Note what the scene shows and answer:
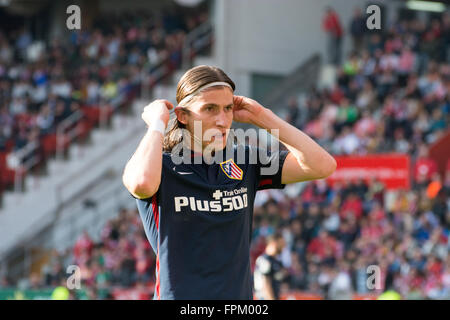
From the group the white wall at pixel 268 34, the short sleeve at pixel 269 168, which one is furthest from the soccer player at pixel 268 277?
the white wall at pixel 268 34

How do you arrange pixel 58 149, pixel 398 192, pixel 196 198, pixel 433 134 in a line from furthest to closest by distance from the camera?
1. pixel 58 149
2. pixel 433 134
3. pixel 398 192
4. pixel 196 198

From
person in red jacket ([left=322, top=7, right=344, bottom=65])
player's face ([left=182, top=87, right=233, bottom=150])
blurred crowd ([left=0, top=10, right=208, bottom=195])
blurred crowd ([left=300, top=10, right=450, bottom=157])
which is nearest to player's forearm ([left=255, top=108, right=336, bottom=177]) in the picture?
player's face ([left=182, top=87, right=233, bottom=150])

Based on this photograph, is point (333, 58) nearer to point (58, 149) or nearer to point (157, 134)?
point (58, 149)

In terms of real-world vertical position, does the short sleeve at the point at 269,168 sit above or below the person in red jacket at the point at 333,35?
below

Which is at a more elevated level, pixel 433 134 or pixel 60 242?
pixel 433 134

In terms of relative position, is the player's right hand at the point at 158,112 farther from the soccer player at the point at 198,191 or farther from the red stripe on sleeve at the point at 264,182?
the red stripe on sleeve at the point at 264,182

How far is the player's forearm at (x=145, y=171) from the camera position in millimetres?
3271

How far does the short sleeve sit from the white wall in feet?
63.3

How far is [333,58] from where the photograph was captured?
2336cm

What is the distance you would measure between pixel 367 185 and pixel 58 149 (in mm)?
10069

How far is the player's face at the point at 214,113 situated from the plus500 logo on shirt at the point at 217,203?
0.22 meters

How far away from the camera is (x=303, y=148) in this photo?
12.2 ft

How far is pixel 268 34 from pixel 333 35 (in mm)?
2030

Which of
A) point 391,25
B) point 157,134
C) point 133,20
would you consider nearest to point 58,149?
point 133,20
